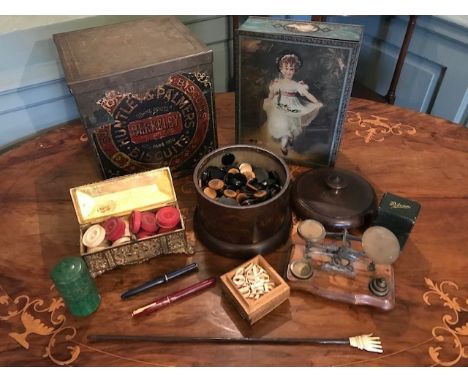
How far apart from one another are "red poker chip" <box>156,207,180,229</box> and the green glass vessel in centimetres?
16

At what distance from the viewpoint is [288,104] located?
3.09 ft

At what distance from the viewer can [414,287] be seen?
0.76 m

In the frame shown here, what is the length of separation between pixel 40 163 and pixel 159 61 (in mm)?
442

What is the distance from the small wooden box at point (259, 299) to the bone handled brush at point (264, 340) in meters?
0.04

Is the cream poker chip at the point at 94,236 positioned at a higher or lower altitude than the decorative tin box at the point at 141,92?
lower

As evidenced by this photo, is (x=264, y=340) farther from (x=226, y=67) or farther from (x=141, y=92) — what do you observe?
(x=226, y=67)

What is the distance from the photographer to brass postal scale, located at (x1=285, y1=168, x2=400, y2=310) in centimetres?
72

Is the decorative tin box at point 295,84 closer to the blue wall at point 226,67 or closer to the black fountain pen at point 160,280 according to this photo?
the black fountain pen at point 160,280

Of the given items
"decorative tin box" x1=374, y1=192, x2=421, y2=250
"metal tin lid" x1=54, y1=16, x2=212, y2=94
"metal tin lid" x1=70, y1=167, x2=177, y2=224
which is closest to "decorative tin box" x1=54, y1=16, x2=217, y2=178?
"metal tin lid" x1=54, y1=16, x2=212, y2=94

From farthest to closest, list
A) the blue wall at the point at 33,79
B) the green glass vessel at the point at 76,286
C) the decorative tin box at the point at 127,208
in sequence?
the blue wall at the point at 33,79 → the decorative tin box at the point at 127,208 → the green glass vessel at the point at 76,286

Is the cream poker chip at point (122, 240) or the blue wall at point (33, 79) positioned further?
the blue wall at point (33, 79)

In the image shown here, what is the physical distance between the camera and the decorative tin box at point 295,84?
0.85 meters

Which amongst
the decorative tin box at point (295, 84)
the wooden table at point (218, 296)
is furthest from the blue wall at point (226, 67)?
the decorative tin box at point (295, 84)
